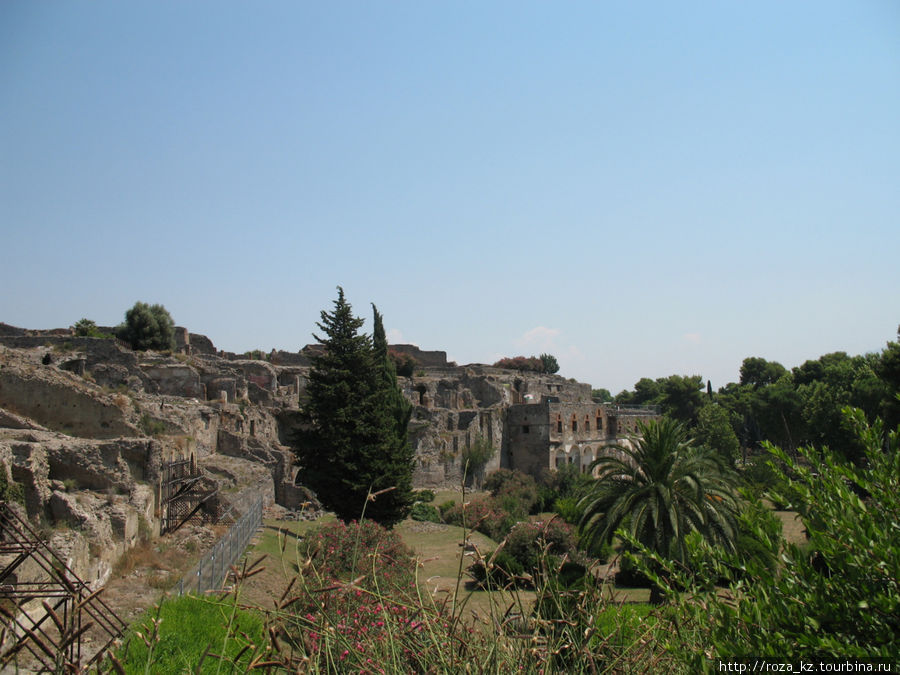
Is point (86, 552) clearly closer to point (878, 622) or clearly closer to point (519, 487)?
point (878, 622)

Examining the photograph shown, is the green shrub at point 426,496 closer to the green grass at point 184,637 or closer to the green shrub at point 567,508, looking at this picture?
the green shrub at point 567,508

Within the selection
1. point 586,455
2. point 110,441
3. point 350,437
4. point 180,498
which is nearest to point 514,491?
point 586,455

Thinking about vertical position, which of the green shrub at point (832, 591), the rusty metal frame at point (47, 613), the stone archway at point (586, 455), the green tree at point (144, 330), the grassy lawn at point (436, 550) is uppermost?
the green tree at point (144, 330)

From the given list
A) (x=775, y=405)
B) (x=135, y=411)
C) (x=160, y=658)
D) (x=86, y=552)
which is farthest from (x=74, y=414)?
(x=775, y=405)

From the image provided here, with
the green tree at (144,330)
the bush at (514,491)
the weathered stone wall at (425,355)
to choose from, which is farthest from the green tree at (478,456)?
the weathered stone wall at (425,355)

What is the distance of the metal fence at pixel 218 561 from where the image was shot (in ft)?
32.7

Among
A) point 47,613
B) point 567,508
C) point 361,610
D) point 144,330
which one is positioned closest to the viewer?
point 47,613

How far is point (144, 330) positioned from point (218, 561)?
28475mm

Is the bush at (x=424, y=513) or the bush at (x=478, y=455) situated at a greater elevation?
the bush at (x=478, y=455)

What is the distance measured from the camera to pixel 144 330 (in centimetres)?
3631

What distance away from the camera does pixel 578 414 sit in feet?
127

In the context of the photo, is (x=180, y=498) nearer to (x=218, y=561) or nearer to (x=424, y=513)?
(x=218, y=561)

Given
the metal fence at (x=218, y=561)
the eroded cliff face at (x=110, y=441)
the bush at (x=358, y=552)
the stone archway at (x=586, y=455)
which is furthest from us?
the stone archway at (x=586, y=455)

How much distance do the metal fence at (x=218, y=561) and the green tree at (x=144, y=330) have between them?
24388 millimetres
